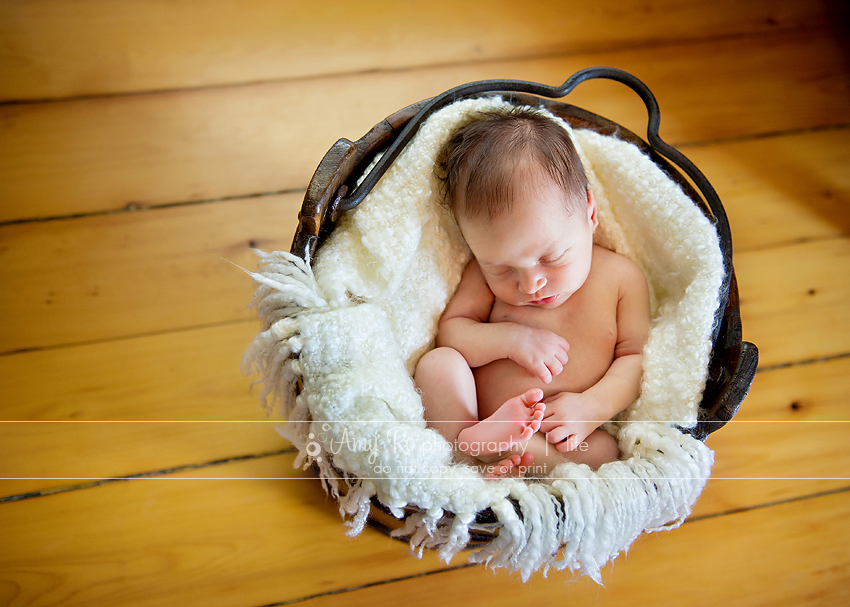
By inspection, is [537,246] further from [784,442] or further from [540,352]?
[784,442]

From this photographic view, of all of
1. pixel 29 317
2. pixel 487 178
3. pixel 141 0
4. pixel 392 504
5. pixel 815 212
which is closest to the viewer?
pixel 392 504

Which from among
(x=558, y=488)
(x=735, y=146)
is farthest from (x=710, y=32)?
(x=558, y=488)

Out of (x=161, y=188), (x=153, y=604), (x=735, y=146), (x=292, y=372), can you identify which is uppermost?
(x=735, y=146)

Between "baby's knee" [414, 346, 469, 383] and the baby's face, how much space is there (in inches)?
4.3

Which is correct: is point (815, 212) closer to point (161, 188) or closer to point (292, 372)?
point (292, 372)

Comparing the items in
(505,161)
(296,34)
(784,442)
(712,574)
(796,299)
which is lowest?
(712,574)

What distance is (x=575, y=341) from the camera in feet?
2.87

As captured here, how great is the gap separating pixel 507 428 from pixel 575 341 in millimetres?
181

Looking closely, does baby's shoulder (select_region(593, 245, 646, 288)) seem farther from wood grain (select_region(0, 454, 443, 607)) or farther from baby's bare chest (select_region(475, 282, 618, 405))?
wood grain (select_region(0, 454, 443, 607))

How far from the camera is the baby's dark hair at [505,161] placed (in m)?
0.77

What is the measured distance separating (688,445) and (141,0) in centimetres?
131

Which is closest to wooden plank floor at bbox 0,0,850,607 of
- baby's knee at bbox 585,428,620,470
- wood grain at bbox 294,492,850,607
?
wood grain at bbox 294,492,850,607

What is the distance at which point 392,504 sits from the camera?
67 centimetres

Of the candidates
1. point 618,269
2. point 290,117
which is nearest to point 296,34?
point 290,117
